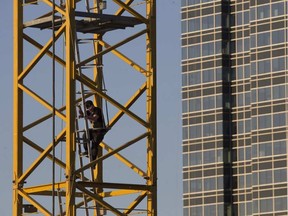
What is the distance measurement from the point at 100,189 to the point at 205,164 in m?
160

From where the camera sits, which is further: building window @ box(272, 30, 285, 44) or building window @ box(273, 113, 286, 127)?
building window @ box(272, 30, 285, 44)

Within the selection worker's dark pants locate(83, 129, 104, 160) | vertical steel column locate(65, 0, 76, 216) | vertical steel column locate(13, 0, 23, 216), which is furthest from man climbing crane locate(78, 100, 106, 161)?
vertical steel column locate(13, 0, 23, 216)

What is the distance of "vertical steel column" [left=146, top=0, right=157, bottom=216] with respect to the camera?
3559 centimetres

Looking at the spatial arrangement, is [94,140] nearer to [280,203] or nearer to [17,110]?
[17,110]

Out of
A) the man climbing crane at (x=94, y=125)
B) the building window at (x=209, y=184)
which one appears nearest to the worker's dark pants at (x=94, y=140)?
the man climbing crane at (x=94, y=125)

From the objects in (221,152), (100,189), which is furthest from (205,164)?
(100,189)

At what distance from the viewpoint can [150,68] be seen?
3638 centimetres

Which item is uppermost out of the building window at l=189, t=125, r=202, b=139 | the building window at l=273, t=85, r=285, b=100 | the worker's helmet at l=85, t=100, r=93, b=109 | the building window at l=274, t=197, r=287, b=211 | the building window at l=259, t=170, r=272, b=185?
the building window at l=273, t=85, r=285, b=100

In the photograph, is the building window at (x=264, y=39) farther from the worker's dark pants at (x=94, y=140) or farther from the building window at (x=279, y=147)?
the worker's dark pants at (x=94, y=140)

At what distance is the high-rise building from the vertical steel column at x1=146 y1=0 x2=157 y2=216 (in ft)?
484

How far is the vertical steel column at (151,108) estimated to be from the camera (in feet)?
117

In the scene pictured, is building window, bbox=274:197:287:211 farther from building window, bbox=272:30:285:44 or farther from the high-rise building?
building window, bbox=272:30:285:44

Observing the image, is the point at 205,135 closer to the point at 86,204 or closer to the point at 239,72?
the point at 239,72

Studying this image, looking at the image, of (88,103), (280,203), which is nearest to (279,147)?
(280,203)
